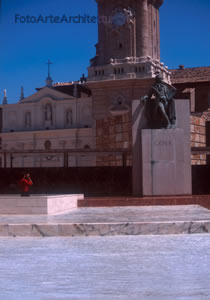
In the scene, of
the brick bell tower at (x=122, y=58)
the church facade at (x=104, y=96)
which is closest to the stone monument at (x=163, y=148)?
the church facade at (x=104, y=96)

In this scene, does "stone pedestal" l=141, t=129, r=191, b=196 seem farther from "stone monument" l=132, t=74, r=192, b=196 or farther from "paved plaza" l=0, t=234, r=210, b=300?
"paved plaza" l=0, t=234, r=210, b=300

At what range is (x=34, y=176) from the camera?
30.6m

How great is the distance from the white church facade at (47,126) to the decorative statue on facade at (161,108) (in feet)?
143

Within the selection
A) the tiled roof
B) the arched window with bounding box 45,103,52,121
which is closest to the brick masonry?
the tiled roof

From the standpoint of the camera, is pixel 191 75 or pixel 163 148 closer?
pixel 163 148

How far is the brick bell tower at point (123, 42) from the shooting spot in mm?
54875

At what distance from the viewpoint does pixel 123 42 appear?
5550cm

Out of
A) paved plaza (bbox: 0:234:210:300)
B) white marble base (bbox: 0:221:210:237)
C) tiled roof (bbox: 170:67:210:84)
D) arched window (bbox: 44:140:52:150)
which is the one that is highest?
tiled roof (bbox: 170:67:210:84)

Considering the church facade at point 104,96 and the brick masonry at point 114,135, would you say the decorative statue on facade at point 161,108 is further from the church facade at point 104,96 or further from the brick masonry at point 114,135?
the church facade at point 104,96

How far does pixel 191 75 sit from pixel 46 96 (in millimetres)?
18870

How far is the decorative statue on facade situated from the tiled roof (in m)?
45.9

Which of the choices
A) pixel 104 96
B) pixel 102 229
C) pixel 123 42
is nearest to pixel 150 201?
pixel 102 229

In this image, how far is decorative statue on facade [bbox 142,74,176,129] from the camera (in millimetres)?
16391

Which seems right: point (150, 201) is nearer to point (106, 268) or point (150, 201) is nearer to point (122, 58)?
point (106, 268)
